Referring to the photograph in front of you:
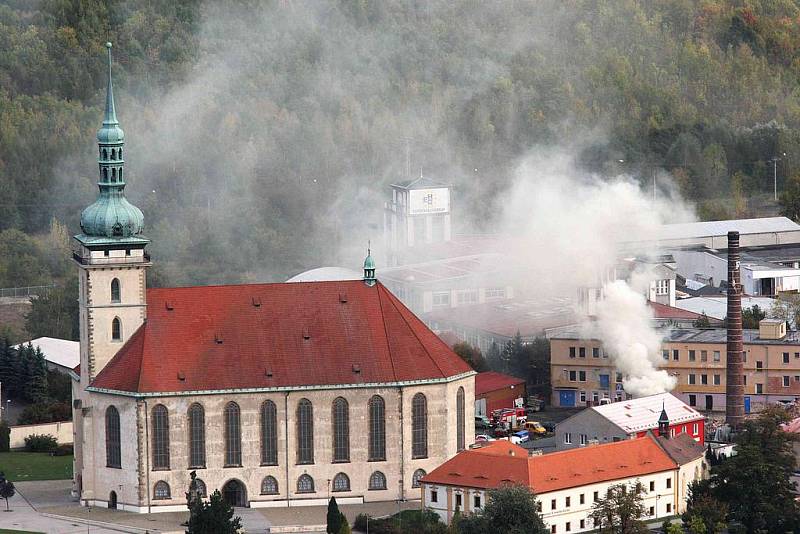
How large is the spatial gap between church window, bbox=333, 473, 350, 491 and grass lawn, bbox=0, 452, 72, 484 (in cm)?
1447

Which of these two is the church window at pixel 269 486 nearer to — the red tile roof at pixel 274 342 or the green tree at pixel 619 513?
the red tile roof at pixel 274 342

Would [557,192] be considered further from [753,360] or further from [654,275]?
[753,360]

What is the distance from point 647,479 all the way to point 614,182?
267 feet

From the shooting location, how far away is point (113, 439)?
11294cm

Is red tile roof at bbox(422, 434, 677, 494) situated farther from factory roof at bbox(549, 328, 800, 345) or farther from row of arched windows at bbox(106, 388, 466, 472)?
factory roof at bbox(549, 328, 800, 345)

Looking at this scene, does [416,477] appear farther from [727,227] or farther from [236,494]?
[727,227]

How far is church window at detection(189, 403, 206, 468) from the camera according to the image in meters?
112

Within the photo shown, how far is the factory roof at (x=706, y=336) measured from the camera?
13925 centimetres

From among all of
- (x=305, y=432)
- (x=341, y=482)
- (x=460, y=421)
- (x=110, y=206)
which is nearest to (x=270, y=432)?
(x=305, y=432)

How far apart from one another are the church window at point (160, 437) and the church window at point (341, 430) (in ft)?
24.6

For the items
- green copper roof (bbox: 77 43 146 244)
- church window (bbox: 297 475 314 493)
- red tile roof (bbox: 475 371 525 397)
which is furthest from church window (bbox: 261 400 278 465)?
red tile roof (bbox: 475 371 525 397)

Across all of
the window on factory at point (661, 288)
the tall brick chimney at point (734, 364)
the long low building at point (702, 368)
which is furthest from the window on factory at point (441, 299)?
the tall brick chimney at point (734, 364)

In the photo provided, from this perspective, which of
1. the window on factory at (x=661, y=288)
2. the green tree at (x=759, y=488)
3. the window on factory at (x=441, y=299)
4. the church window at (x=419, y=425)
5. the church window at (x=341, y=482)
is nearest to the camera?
the green tree at (x=759, y=488)

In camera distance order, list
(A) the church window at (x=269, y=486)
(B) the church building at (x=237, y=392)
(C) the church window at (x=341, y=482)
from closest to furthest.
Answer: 1. (B) the church building at (x=237, y=392)
2. (A) the church window at (x=269, y=486)
3. (C) the church window at (x=341, y=482)
